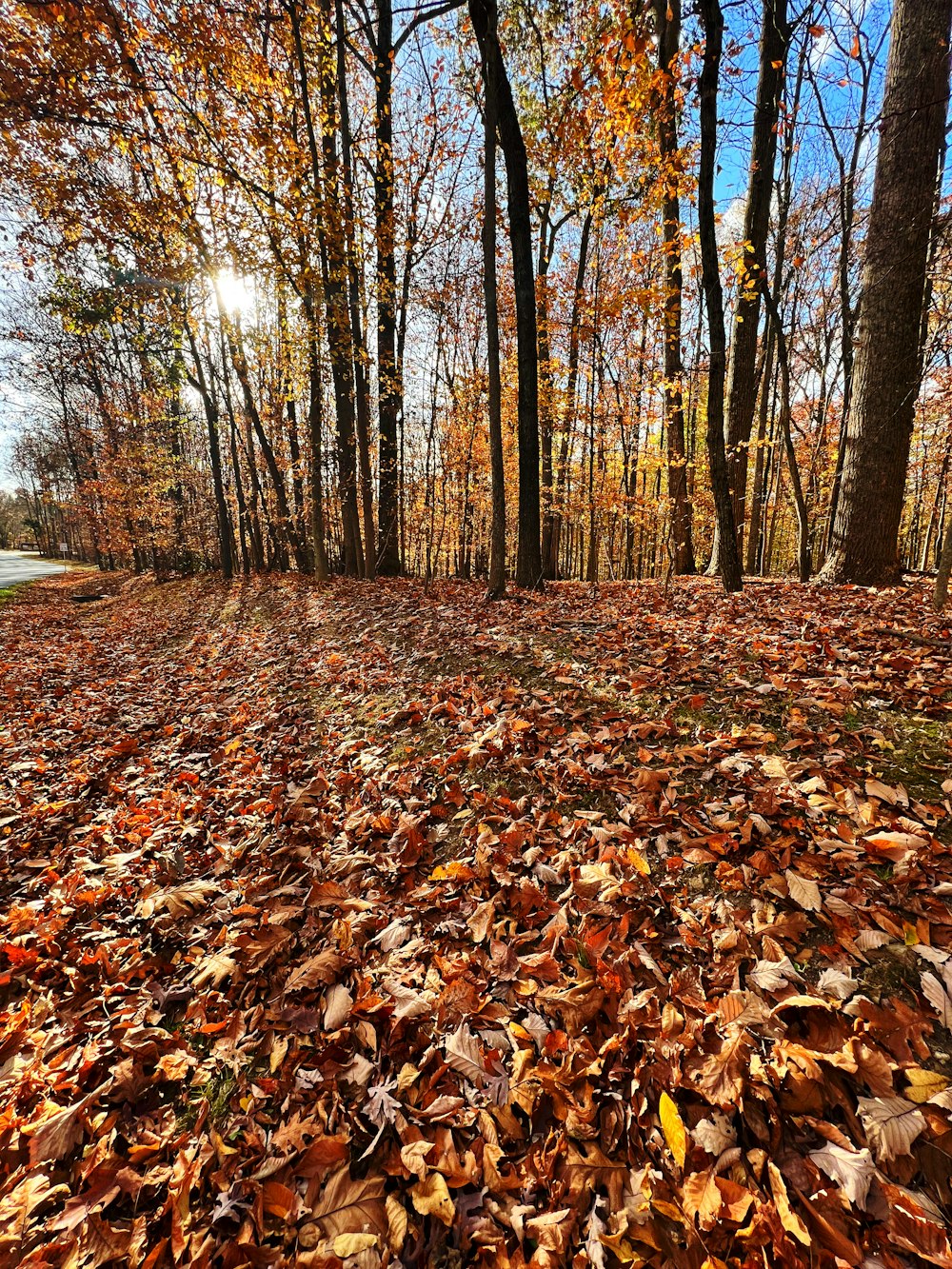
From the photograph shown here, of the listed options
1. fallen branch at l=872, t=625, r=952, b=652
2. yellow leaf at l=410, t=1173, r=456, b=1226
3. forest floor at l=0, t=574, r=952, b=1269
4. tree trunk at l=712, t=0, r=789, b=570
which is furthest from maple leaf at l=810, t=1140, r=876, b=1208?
tree trunk at l=712, t=0, r=789, b=570

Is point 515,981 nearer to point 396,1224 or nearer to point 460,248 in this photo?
point 396,1224

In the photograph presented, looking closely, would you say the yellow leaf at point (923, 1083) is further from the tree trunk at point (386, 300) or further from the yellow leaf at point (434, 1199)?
the tree trunk at point (386, 300)

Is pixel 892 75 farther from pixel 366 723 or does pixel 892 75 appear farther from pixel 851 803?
pixel 366 723

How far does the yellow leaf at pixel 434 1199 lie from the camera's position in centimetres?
167

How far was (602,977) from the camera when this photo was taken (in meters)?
2.23

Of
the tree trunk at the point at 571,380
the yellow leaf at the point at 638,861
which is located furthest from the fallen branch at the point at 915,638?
the tree trunk at the point at 571,380

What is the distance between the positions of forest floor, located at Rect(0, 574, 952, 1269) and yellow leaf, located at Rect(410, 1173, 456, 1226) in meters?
0.01

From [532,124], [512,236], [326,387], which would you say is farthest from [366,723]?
[532,124]

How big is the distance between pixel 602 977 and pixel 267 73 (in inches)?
581

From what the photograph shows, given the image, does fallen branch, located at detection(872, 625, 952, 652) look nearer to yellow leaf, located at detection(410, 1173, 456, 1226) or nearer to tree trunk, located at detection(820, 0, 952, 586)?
tree trunk, located at detection(820, 0, 952, 586)

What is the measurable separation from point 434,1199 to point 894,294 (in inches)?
345

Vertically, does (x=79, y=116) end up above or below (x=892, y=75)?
above

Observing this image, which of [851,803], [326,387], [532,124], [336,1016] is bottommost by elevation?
[336,1016]

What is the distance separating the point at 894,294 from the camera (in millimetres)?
6035
